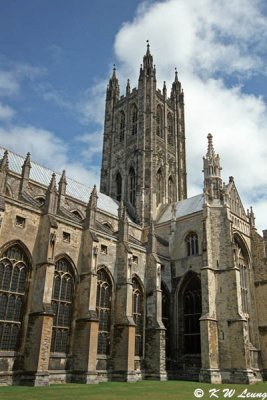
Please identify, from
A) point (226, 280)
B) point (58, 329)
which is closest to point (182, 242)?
point (226, 280)

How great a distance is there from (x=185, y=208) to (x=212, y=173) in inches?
213

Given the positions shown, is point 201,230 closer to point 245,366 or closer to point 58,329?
point 245,366

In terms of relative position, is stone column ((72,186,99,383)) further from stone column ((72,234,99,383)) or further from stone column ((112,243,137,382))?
stone column ((112,243,137,382))

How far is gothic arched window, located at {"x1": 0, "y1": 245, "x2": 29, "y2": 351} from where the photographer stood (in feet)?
65.4

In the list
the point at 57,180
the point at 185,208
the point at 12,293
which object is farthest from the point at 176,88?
the point at 12,293

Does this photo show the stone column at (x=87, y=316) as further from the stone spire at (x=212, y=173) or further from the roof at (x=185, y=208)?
the roof at (x=185, y=208)

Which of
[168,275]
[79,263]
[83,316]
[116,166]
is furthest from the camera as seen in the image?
[116,166]

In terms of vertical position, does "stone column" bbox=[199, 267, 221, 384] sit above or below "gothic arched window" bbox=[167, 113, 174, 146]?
below

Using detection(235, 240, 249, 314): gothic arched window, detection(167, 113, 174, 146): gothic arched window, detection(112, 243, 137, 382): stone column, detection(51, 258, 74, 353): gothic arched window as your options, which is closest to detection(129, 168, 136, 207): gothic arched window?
detection(167, 113, 174, 146): gothic arched window

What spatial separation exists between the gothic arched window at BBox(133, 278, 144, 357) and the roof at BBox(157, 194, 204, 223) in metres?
10.1

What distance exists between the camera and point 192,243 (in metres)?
33.9

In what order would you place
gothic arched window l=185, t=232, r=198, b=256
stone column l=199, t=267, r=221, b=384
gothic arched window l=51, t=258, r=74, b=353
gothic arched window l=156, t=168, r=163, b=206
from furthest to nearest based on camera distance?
gothic arched window l=156, t=168, r=163, b=206 < gothic arched window l=185, t=232, r=198, b=256 < stone column l=199, t=267, r=221, b=384 < gothic arched window l=51, t=258, r=74, b=353

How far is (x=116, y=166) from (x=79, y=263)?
23709mm

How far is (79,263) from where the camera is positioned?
966 inches
